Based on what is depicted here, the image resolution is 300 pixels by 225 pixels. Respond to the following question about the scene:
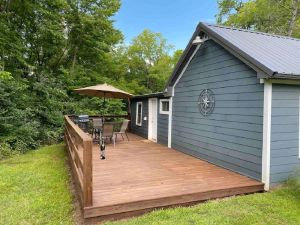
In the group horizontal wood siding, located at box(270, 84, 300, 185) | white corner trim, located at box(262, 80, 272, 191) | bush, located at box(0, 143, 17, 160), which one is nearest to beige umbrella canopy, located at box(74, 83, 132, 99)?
bush, located at box(0, 143, 17, 160)

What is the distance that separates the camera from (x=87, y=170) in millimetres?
3549

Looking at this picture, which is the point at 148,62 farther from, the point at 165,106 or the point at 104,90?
the point at 104,90

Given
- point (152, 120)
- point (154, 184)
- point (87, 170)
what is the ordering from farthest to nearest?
point (152, 120)
point (154, 184)
point (87, 170)

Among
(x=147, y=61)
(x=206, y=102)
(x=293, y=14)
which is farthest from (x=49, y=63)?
(x=293, y=14)

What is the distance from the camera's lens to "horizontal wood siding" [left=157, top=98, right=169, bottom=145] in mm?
9496

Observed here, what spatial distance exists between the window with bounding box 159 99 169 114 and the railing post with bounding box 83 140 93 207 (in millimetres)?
6198

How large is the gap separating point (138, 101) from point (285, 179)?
890 centimetres

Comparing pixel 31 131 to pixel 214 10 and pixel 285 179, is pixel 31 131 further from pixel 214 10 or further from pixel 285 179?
pixel 214 10

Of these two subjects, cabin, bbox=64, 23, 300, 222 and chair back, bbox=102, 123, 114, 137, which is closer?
cabin, bbox=64, 23, 300, 222

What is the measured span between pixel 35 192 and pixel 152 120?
6.84 meters

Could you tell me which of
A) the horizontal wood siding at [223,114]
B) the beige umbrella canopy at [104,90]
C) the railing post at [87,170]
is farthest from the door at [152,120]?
the railing post at [87,170]

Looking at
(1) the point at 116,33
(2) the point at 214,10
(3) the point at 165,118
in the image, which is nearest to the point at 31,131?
(3) the point at 165,118

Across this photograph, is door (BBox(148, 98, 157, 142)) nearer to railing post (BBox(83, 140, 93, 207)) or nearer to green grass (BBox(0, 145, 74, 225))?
green grass (BBox(0, 145, 74, 225))

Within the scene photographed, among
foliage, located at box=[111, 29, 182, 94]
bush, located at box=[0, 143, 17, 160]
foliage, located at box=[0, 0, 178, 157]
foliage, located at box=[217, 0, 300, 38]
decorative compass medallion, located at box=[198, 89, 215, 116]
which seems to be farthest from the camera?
foliage, located at box=[111, 29, 182, 94]
